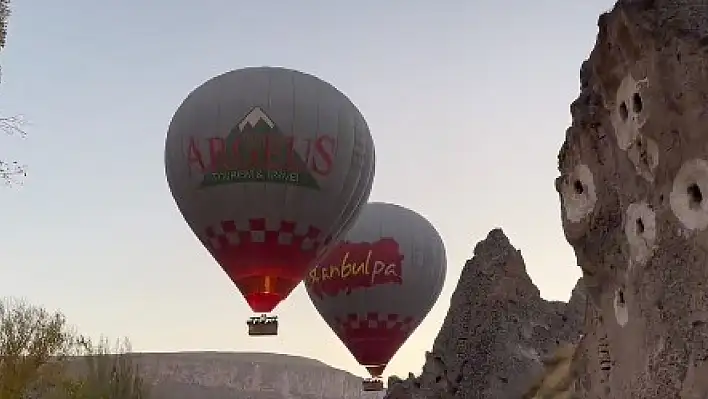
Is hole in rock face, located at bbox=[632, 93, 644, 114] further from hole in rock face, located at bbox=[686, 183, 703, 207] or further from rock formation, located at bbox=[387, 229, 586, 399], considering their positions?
rock formation, located at bbox=[387, 229, 586, 399]

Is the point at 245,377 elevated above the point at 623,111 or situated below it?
above

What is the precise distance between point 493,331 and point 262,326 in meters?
7.68


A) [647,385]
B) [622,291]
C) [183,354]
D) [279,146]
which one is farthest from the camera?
[183,354]

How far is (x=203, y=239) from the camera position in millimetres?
23891

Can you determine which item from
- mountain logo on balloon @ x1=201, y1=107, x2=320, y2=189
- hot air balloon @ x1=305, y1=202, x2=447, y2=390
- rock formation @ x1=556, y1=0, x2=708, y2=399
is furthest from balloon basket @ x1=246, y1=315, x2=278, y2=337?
rock formation @ x1=556, y1=0, x2=708, y2=399

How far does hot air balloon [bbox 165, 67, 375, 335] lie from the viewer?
22.7 meters

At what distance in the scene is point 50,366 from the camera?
27016 millimetres

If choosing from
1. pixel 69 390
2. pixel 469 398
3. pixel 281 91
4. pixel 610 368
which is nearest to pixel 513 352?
pixel 469 398

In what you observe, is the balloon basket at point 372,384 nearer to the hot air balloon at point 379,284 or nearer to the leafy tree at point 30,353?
the hot air balloon at point 379,284

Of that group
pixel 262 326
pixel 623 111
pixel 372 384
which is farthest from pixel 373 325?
pixel 623 111

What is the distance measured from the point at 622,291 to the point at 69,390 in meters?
22.7

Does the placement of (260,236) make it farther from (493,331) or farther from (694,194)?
(694,194)

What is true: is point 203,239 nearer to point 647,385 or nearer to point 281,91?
point 281,91

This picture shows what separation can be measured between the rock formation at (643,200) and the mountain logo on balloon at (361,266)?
70.6 feet
